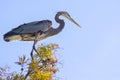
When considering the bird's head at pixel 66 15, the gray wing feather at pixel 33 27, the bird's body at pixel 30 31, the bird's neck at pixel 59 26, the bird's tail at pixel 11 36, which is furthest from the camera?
the bird's head at pixel 66 15

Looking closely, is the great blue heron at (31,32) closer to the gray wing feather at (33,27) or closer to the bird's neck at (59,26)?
the gray wing feather at (33,27)

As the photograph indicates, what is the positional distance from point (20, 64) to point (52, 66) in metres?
0.97

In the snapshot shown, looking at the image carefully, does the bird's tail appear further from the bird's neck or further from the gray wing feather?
the bird's neck

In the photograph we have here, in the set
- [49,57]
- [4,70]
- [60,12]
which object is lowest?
[4,70]

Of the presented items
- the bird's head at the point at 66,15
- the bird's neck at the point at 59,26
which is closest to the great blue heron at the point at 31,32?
the bird's neck at the point at 59,26

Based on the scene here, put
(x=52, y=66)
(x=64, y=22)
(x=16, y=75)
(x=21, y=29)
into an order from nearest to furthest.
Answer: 1. (x=16, y=75)
2. (x=52, y=66)
3. (x=21, y=29)
4. (x=64, y=22)

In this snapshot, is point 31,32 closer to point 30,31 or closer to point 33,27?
point 30,31

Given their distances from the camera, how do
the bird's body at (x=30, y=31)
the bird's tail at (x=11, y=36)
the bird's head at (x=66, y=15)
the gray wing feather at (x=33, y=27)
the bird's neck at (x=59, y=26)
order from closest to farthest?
the bird's tail at (x=11, y=36) < the bird's body at (x=30, y=31) < the gray wing feather at (x=33, y=27) < the bird's neck at (x=59, y=26) < the bird's head at (x=66, y=15)

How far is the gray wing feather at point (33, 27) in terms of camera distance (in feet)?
51.4

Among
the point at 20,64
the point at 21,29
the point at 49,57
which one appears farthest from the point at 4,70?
the point at 21,29

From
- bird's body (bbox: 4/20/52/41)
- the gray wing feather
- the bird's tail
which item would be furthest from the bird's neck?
the bird's tail

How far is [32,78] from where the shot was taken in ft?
38.4

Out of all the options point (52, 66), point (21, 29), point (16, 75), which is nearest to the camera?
point (16, 75)

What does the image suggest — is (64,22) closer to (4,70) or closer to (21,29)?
(21,29)
